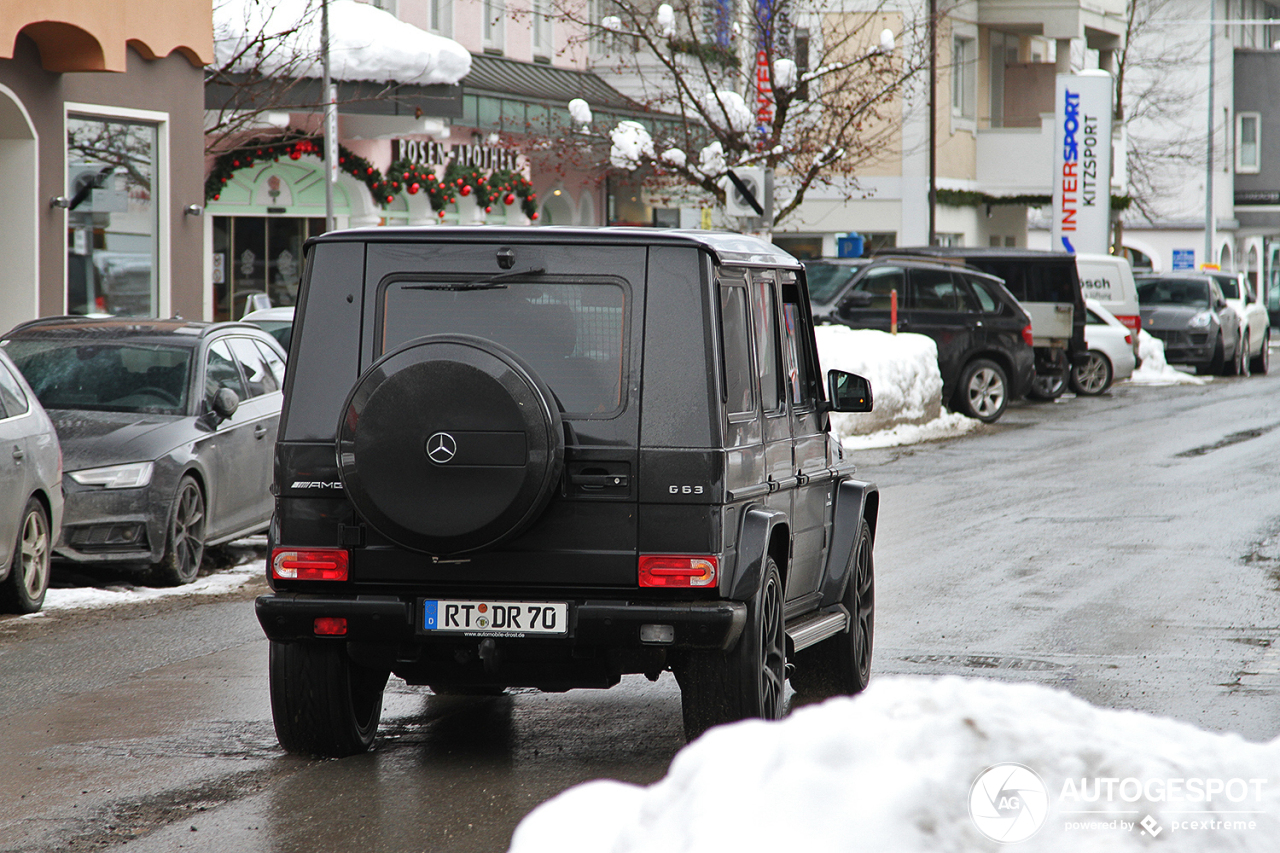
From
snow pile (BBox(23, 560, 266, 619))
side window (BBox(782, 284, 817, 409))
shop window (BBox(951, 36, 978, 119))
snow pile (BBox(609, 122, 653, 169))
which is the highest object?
shop window (BBox(951, 36, 978, 119))

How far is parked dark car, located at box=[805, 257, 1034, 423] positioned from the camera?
2364cm

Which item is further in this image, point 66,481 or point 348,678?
point 66,481

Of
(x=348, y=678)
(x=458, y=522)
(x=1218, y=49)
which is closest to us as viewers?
(x=458, y=522)

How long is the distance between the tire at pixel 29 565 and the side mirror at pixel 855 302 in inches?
585

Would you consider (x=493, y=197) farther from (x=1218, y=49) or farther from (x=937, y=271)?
(x=1218, y=49)

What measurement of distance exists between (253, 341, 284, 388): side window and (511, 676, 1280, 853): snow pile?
1042cm

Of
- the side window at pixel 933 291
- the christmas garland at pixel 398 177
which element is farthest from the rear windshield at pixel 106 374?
the side window at pixel 933 291

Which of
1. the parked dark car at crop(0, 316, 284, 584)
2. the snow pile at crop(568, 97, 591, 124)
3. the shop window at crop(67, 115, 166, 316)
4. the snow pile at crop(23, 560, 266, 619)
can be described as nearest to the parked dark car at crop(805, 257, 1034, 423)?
the snow pile at crop(568, 97, 591, 124)

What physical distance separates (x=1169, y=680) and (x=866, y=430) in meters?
13.4

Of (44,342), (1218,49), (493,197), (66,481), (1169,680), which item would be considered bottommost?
(1169,680)

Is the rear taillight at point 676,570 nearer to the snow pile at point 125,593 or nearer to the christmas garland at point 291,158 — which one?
the snow pile at point 125,593

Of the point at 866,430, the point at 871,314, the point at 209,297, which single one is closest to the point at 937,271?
the point at 871,314

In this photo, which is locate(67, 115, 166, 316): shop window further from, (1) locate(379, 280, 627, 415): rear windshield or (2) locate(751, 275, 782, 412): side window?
(1) locate(379, 280, 627, 415): rear windshield

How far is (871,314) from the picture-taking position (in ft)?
76.9
